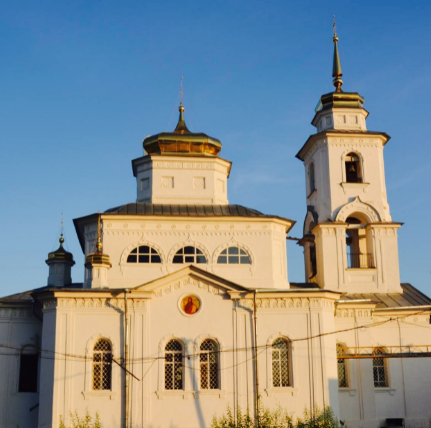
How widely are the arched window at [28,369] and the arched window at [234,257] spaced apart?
25.3 feet

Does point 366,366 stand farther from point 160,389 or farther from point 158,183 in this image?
point 158,183

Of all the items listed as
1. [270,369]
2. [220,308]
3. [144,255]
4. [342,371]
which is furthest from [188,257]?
[342,371]

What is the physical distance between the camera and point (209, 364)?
74.6ft

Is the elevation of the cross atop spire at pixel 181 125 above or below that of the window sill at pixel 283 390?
above

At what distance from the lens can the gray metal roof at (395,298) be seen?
27188mm

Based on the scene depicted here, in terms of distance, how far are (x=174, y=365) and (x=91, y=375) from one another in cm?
265

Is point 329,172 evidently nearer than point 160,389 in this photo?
No

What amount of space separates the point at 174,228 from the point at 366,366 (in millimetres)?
8550

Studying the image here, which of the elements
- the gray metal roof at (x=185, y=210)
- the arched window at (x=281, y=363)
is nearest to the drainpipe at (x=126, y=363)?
the gray metal roof at (x=185, y=210)

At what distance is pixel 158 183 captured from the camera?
90.4ft

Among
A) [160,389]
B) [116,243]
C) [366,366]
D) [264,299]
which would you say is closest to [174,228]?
[116,243]

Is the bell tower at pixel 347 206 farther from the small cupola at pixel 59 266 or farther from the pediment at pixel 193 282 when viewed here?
the small cupola at pixel 59 266

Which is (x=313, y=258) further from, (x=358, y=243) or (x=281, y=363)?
(x=281, y=363)

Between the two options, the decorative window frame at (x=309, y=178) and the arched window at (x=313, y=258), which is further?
the decorative window frame at (x=309, y=178)
